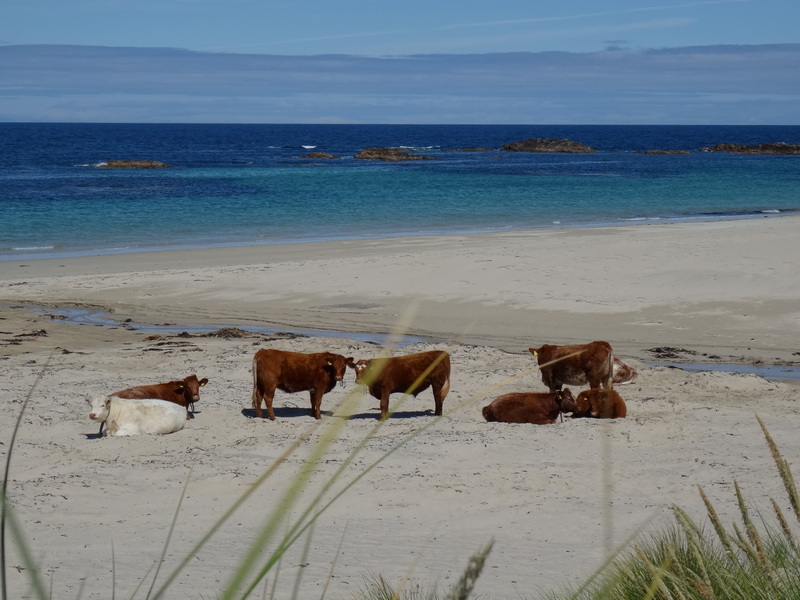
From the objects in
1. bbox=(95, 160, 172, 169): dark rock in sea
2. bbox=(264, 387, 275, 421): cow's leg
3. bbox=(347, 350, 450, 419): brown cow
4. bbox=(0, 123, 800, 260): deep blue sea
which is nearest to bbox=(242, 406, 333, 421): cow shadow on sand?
bbox=(264, 387, 275, 421): cow's leg

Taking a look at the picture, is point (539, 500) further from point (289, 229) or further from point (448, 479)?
point (289, 229)

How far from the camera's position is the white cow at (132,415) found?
889 cm

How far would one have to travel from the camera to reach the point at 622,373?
37.2ft

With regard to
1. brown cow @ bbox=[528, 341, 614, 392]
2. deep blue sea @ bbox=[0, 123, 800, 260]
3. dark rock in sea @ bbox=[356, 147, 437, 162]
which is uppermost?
dark rock in sea @ bbox=[356, 147, 437, 162]

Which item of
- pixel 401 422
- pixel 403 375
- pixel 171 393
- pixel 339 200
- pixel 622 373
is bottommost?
pixel 339 200

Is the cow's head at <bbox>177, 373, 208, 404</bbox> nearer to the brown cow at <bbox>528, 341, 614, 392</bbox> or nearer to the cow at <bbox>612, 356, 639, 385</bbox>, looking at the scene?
the brown cow at <bbox>528, 341, 614, 392</bbox>

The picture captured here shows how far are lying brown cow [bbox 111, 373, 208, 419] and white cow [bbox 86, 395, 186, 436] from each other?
39cm

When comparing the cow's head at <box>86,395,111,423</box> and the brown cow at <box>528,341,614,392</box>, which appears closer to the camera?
the cow's head at <box>86,395,111,423</box>

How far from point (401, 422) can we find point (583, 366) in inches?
82.4

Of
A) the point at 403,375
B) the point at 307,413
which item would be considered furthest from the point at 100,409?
the point at 403,375

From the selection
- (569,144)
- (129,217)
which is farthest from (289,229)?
(569,144)

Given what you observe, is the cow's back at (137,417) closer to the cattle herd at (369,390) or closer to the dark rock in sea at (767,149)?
the cattle herd at (369,390)

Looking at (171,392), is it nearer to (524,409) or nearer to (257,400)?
(257,400)

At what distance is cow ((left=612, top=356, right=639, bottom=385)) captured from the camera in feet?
37.1
